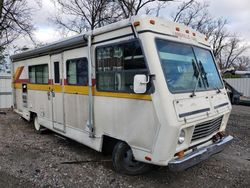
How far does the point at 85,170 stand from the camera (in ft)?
16.0

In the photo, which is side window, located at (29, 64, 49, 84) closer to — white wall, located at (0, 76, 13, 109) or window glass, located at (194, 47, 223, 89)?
window glass, located at (194, 47, 223, 89)

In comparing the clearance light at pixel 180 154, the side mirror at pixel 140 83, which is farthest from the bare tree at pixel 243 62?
the side mirror at pixel 140 83

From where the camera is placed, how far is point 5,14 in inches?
743

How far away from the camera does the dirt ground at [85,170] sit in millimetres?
4379

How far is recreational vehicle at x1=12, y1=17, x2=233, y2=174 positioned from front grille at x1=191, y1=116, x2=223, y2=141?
0.8 inches

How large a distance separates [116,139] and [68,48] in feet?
7.61

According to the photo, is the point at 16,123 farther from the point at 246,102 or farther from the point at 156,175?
the point at 246,102

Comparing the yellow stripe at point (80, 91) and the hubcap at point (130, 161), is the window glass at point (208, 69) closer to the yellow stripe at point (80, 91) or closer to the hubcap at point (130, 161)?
the yellow stripe at point (80, 91)

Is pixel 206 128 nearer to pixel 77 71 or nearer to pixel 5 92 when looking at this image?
pixel 77 71

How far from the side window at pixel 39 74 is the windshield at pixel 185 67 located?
379 centimetres

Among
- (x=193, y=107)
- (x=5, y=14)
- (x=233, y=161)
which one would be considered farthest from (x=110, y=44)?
(x=5, y=14)

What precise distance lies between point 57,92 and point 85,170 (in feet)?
7.47

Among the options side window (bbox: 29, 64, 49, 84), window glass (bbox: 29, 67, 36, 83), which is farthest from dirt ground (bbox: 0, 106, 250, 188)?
window glass (bbox: 29, 67, 36, 83)

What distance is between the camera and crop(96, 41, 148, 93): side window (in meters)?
4.18
